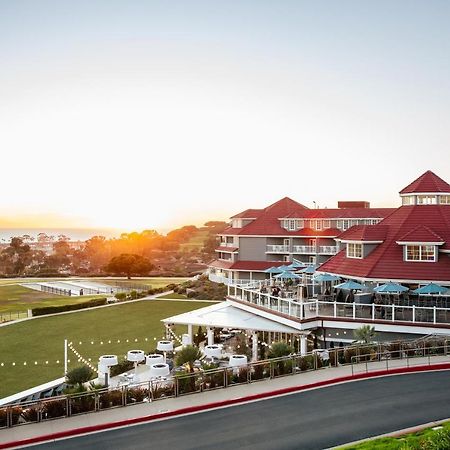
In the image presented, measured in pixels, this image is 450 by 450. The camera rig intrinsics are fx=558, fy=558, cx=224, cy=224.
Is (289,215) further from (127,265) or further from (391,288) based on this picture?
(391,288)

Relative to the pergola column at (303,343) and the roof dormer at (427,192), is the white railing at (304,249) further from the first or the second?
the pergola column at (303,343)

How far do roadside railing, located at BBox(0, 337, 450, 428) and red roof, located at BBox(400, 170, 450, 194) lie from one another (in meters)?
13.5

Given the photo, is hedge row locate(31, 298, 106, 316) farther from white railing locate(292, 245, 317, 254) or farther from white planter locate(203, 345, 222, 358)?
white planter locate(203, 345, 222, 358)

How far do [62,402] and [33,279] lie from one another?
Result: 82012mm

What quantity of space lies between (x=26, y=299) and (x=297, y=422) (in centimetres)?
5790

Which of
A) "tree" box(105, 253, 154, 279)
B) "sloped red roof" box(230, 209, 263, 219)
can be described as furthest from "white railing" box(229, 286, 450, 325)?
"tree" box(105, 253, 154, 279)

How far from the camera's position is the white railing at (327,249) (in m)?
64.1

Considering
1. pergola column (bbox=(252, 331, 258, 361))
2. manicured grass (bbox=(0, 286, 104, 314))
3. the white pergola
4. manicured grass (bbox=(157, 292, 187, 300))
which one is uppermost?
the white pergola

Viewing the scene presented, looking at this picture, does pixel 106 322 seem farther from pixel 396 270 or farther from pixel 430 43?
pixel 430 43

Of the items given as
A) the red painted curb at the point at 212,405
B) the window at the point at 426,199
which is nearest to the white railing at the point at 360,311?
the red painted curb at the point at 212,405

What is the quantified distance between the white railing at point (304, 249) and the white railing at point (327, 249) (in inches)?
32.0

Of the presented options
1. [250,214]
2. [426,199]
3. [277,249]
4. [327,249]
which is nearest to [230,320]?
[426,199]

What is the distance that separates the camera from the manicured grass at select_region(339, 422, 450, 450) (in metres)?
13.6

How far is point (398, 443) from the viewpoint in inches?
555
